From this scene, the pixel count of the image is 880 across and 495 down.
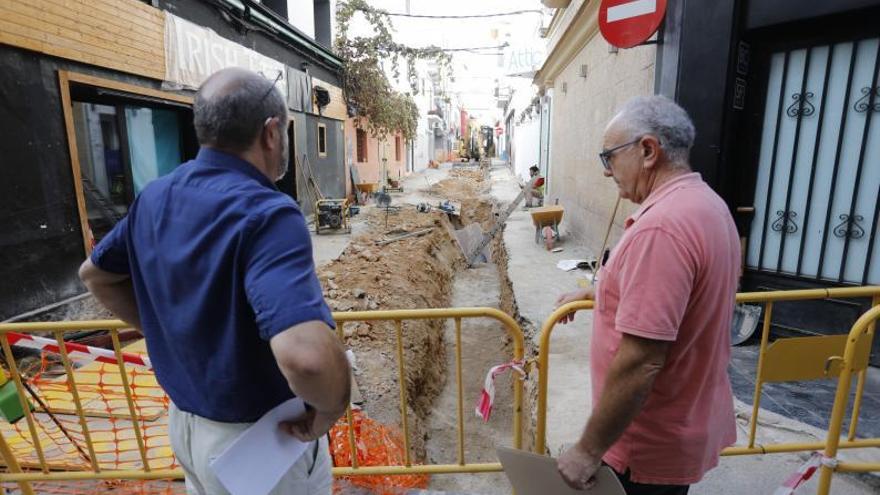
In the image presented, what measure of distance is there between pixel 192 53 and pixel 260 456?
27.0ft

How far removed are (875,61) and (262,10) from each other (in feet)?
32.5

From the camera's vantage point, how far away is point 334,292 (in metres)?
6.07

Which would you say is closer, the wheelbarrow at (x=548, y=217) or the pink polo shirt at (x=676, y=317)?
the pink polo shirt at (x=676, y=317)

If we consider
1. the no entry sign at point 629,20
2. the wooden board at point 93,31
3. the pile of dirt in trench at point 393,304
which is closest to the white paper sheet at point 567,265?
the pile of dirt in trench at point 393,304

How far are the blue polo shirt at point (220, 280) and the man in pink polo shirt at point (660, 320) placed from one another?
832 millimetres

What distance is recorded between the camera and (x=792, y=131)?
3.78 meters

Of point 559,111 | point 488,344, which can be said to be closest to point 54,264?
point 488,344

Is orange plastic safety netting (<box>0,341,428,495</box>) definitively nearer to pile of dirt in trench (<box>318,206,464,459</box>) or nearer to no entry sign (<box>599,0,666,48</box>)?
pile of dirt in trench (<box>318,206,464,459</box>)

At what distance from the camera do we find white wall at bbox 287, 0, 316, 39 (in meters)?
11.7

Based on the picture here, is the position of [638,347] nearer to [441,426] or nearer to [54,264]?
[441,426]

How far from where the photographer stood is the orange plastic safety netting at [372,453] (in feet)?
9.22

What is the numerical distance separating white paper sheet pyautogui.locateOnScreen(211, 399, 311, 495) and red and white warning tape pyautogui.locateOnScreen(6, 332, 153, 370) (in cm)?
157

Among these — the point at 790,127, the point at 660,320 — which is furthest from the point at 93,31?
the point at 790,127

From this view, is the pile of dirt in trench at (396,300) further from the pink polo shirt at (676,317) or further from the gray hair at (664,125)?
the gray hair at (664,125)
